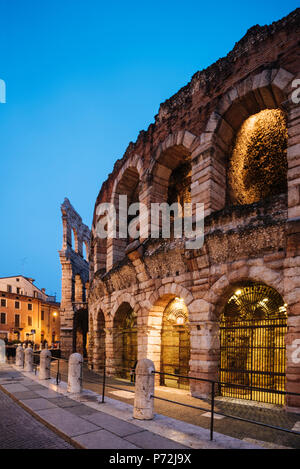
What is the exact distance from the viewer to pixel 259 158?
1180 centimetres

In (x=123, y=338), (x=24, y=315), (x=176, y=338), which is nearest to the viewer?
(x=176, y=338)

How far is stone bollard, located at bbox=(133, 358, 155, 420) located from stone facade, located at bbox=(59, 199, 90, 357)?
1975 centimetres

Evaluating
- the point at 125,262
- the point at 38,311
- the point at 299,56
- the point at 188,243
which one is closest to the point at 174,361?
the point at 125,262

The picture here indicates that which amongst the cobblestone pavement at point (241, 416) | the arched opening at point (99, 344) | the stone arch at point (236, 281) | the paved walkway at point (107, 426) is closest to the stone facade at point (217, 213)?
the stone arch at point (236, 281)

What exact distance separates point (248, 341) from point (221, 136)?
7.00 m

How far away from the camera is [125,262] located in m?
11.1

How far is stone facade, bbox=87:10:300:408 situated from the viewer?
6688mm

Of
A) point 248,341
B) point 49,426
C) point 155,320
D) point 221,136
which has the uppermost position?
point 221,136

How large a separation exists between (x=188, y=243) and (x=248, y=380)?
5.84 meters

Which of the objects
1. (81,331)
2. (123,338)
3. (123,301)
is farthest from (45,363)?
(81,331)

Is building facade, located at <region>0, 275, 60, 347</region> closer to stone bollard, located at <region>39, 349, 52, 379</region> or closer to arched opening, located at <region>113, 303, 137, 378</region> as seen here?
arched opening, located at <region>113, 303, 137, 378</region>

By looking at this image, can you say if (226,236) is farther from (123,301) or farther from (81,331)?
(81,331)

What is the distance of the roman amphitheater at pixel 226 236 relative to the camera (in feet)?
22.3
